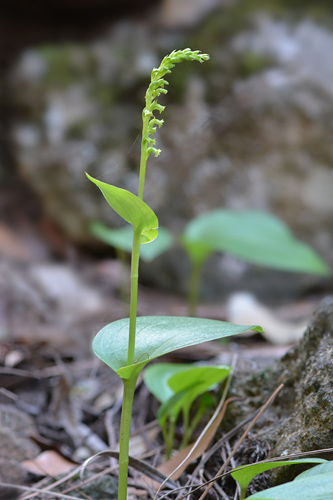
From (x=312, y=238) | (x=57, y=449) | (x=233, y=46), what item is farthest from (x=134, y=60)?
(x=57, y=449)

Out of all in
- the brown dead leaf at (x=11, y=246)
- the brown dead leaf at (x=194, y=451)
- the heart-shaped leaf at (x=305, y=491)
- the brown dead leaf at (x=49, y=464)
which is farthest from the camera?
the brown dead leaf at (x=11, y=246)

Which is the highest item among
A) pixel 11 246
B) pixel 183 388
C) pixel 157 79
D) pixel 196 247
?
pixel 11 246

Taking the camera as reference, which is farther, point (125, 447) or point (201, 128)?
point (201, 128)

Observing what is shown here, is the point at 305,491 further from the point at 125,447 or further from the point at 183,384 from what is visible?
the point at 183,384

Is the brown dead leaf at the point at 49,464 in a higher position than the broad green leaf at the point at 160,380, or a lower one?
lower

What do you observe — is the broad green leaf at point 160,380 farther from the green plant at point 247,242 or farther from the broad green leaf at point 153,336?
the green plant at point 247,242

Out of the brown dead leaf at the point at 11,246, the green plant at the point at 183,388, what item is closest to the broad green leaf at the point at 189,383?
the green plant at the point at 183,388

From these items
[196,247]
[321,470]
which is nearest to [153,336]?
[321,470]

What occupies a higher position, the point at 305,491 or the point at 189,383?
the point at 189,383
